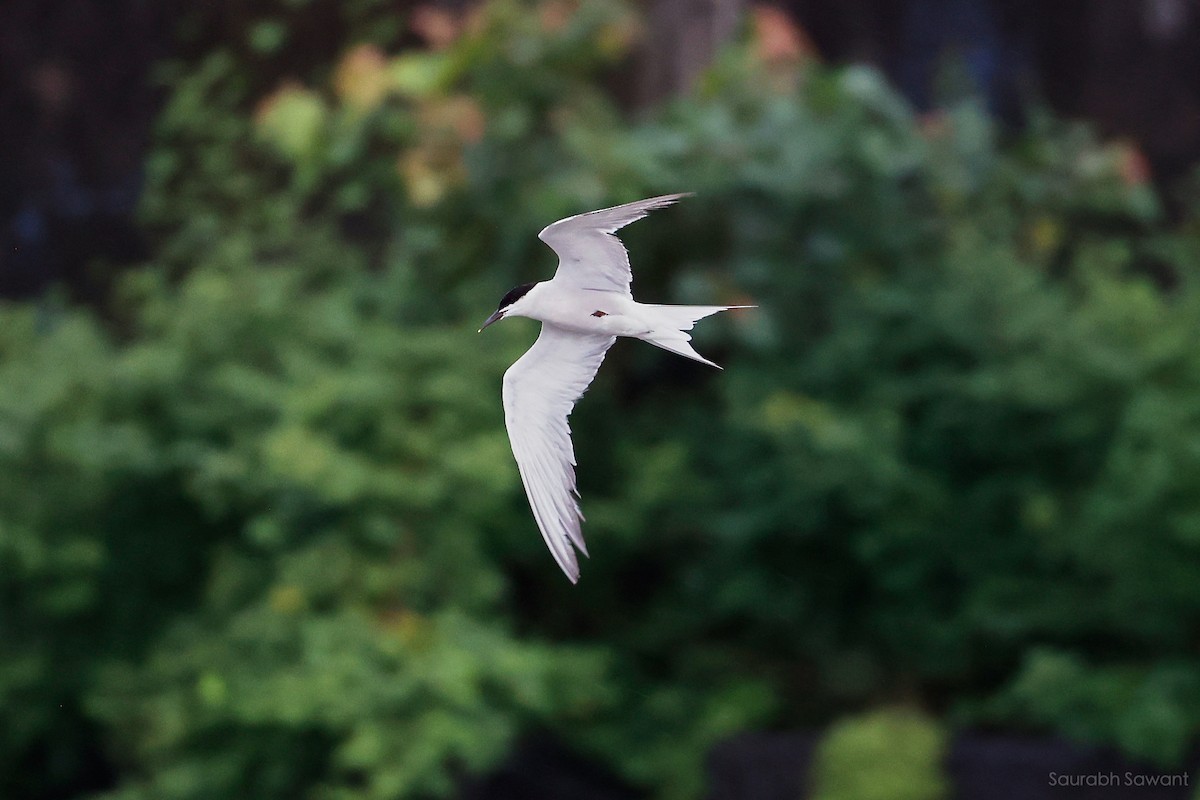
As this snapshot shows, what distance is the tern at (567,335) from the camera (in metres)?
3.14

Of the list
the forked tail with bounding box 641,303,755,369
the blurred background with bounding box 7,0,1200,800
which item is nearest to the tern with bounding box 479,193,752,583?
the forked tail with bounding box 641,303,755,369

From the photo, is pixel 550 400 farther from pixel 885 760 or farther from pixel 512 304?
pixel 885 760

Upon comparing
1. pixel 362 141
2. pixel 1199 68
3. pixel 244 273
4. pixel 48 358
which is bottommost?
pixel 48 358

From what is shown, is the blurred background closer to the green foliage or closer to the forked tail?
the green foliage

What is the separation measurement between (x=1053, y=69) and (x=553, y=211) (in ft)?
8.20

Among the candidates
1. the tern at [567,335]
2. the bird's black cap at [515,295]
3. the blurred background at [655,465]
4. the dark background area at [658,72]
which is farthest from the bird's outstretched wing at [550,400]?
the dark background area at [658,72]

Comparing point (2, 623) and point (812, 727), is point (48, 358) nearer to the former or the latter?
point (2, 623)

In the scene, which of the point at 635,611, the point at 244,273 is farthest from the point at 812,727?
the point at 244,273

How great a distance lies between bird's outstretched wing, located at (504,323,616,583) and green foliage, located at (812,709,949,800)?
1938 mm

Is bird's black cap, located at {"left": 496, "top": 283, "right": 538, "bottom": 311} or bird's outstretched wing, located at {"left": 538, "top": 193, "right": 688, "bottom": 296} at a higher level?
bird's black cap, located at {"left": 496, "top": 283, "right": 538, "bottom": 311}

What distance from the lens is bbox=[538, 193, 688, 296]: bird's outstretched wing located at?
3.06 meters

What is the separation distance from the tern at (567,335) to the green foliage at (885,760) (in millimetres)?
2005

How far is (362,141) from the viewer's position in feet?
19.2

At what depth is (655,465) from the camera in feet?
17.9
